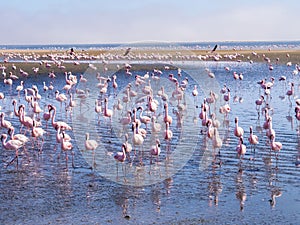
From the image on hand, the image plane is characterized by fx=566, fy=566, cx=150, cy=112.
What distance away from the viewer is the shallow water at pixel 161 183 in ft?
29.5

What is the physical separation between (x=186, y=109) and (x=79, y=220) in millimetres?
11835

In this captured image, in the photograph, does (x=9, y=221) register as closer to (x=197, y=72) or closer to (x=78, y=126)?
(x=78, y=126)

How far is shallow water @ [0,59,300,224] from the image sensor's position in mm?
9000

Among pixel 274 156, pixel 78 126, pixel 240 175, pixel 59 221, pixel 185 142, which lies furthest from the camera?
pixel 78 126

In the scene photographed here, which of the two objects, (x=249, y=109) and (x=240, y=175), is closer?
(x=240, y=175)

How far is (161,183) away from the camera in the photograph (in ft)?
35.9

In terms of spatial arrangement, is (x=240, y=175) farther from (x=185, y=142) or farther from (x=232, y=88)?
(x=232, y=88)

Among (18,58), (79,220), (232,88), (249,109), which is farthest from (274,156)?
(18,58)

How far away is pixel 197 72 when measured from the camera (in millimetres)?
36906

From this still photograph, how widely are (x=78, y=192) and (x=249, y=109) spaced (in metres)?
11.4

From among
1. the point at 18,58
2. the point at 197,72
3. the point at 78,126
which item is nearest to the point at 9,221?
the point at 78,126

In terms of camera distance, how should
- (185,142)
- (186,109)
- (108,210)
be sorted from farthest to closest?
(186,109) → (185,142) → (108,210)

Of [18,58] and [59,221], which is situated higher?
[18,58]

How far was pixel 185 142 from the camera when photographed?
47.8ft
